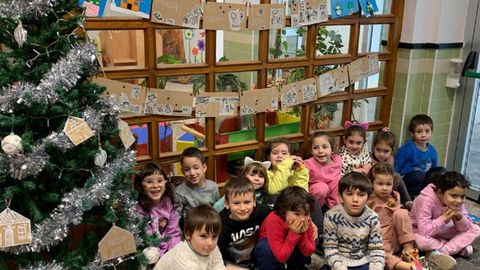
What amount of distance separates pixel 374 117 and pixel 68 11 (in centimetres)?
238

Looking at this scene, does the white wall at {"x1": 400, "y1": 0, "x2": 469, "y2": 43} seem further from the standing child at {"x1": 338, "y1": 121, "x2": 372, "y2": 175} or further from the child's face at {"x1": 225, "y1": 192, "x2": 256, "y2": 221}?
the child's face at {"x1": 225, "y1": 192, "x2": 256, "y2": 221}

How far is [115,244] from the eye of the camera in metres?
1.83

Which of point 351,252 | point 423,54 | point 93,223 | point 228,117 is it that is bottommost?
point 351,252

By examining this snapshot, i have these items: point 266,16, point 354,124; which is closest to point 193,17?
point 266,16

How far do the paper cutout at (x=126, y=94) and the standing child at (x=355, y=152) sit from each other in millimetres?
1331

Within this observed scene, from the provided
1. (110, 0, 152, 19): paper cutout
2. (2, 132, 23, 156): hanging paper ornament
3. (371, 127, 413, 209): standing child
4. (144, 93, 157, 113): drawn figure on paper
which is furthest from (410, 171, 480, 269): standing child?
(2, 132, 23, 156): hanging paper ornament

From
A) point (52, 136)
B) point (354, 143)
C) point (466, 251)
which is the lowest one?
point (466, 251)

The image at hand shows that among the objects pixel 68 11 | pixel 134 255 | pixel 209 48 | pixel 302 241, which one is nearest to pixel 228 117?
pixel 209 48

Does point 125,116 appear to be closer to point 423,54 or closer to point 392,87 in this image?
point 392,87

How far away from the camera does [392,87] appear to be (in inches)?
130

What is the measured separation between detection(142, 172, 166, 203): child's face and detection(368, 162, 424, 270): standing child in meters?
1.13

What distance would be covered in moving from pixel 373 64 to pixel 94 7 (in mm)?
1839

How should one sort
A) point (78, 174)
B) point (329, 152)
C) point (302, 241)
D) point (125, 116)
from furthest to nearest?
point (329, 152) → point (125, 116) → point (302, 241) → point (78, 174)

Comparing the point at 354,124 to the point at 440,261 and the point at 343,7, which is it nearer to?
the point at 343,7
